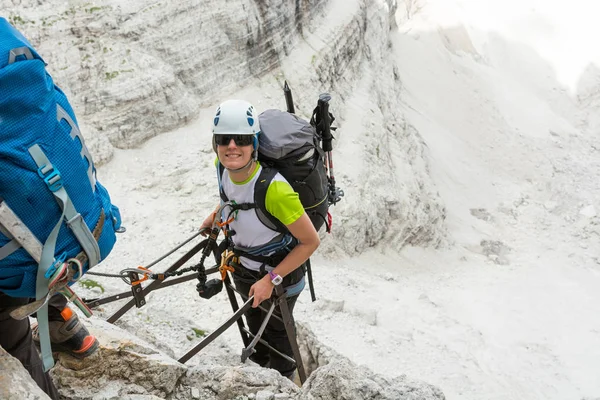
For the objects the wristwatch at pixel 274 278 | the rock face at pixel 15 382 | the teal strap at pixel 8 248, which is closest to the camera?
the teal strap at pixel 8 248

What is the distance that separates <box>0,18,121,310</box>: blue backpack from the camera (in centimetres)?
243

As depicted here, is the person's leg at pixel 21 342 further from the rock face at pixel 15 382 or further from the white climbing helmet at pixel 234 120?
the white climbing helmet at pixel 234 120

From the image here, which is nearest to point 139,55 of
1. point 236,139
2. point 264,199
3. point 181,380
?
point 236,139

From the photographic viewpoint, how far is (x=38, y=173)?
99.0 inches

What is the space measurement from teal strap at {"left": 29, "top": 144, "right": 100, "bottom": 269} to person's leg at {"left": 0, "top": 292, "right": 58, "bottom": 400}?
616 millimetres

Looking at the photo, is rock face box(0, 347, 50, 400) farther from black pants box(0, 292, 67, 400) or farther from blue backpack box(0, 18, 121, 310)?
blue backpack box(0, 18, 121, 310)

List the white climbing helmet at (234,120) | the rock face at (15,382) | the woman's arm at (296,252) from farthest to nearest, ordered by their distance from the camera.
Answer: the woman's arm at (296,252) → the white climbing helmet at (234,120) → the rock face at (15,382)

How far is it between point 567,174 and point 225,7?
20.3m

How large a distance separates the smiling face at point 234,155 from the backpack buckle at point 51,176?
163cm

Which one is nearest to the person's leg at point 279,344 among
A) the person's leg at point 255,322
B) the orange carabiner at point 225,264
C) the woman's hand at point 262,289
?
the person's leg at point 255,322

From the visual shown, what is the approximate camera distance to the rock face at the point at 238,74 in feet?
40.4

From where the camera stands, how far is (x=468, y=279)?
54.3 ft

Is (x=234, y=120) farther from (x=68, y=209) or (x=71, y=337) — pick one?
(x=71, y=337)

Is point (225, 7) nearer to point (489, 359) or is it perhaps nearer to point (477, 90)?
point (489, 359)
